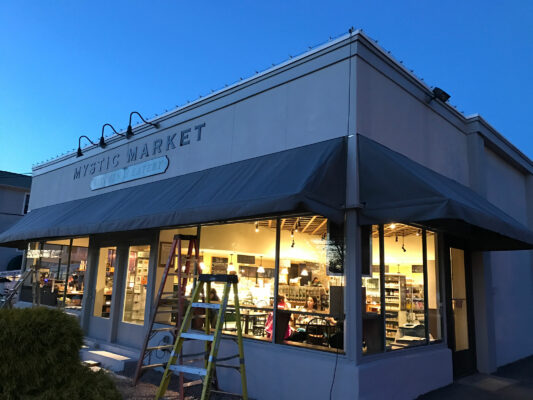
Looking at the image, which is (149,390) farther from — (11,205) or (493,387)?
(11,205)

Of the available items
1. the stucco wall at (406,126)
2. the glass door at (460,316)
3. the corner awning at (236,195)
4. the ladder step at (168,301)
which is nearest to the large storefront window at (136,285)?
the ladder step at (168,301)

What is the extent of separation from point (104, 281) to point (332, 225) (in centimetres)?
673

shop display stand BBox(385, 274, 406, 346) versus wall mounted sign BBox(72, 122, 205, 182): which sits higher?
wall mounted sign BBox(72, 122, 205, 182)

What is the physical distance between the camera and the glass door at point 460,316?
7.66 meters

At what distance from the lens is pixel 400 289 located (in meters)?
7.25

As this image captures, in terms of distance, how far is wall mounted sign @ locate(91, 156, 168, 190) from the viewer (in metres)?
9.18

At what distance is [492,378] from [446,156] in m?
4.08

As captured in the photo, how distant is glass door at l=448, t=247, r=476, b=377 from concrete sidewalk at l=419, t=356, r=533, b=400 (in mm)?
274

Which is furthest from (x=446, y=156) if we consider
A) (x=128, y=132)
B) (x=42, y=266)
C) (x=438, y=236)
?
(x=42, y=266)

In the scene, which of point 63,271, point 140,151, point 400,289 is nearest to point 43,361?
point 400,289

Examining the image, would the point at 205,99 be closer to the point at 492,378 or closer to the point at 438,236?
the point at 438,236

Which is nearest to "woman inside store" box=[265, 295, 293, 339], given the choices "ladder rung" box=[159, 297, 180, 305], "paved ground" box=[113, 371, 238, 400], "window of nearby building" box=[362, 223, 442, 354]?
"paved ground" box=[113, 371, 238, 400]

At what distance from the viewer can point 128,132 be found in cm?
1027

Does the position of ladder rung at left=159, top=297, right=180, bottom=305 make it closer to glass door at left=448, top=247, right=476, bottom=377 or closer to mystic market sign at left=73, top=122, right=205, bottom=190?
mystic market sign at left=73, top=122, right=205, bottom=190
